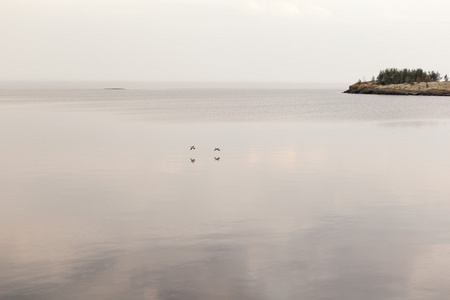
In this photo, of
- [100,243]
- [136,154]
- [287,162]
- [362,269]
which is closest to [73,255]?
[100,243]

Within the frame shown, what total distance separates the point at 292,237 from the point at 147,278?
6447 mm

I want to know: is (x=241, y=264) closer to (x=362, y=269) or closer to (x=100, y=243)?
(x=362, y=269)

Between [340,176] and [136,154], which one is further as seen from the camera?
[136,154]

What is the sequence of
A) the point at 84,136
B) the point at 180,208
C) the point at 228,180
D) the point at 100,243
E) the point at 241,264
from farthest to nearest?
the point at 84,136 → the point at 228,180 → the point at 180,208 → the point at 100,243 → the point at 241,264

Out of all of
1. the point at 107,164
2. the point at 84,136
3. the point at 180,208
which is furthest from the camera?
the point at 84,136

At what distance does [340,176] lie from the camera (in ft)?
111

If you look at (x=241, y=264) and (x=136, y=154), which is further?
(x=136, y=154)

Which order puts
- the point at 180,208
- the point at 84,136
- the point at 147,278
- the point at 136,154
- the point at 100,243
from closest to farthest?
the point at 147,278 < the point at 100,243 < the point at 180,208 < the point at 136,154 < the point at 84,136

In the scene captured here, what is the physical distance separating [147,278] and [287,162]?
25.8m

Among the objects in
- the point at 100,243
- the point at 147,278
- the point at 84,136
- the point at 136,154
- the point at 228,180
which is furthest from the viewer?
the point at 84,136

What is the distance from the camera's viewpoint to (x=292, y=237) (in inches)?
781

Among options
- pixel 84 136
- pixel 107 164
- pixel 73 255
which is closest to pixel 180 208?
pixel 73 255

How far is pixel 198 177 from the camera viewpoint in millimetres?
33750

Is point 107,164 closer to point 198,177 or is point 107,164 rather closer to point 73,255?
point 198,177
